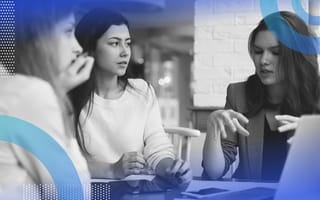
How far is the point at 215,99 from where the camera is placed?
1795 mm

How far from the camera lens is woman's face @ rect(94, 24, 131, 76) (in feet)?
5.99

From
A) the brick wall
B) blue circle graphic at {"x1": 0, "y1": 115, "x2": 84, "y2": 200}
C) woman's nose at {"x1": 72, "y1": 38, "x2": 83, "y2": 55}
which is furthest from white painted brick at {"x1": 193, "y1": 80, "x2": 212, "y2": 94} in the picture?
blue circle graphic at {"x1": 0, "y1": 115, "x2": 84, "y2": 200}

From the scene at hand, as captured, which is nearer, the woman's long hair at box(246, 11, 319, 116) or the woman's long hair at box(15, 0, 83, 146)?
the woman's long hair at box(246, 11, 319, 116)

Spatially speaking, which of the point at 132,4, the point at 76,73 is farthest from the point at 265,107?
the point at 76,73

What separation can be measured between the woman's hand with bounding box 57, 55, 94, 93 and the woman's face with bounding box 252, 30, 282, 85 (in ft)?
2.04

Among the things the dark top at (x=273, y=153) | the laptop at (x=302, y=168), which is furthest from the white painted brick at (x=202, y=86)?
the laptop at (x=302, y=168)

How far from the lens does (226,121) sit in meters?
1.80

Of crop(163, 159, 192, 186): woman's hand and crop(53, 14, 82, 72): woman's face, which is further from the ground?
crop(53, 14, 82, 72): woman's face

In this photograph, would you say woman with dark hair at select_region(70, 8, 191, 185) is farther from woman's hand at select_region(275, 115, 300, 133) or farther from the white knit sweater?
woman's hand at select_region(275, 115, 300, 133)

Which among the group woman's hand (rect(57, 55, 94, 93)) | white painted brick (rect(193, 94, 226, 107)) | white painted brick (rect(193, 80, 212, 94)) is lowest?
white painted brick (rect(193, 94, 226, 107))

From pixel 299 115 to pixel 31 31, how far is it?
1.07 m

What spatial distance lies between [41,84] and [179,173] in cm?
64

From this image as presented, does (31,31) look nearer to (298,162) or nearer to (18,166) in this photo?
(18,166)

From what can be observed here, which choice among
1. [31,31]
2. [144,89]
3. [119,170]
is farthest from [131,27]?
[119,170]
